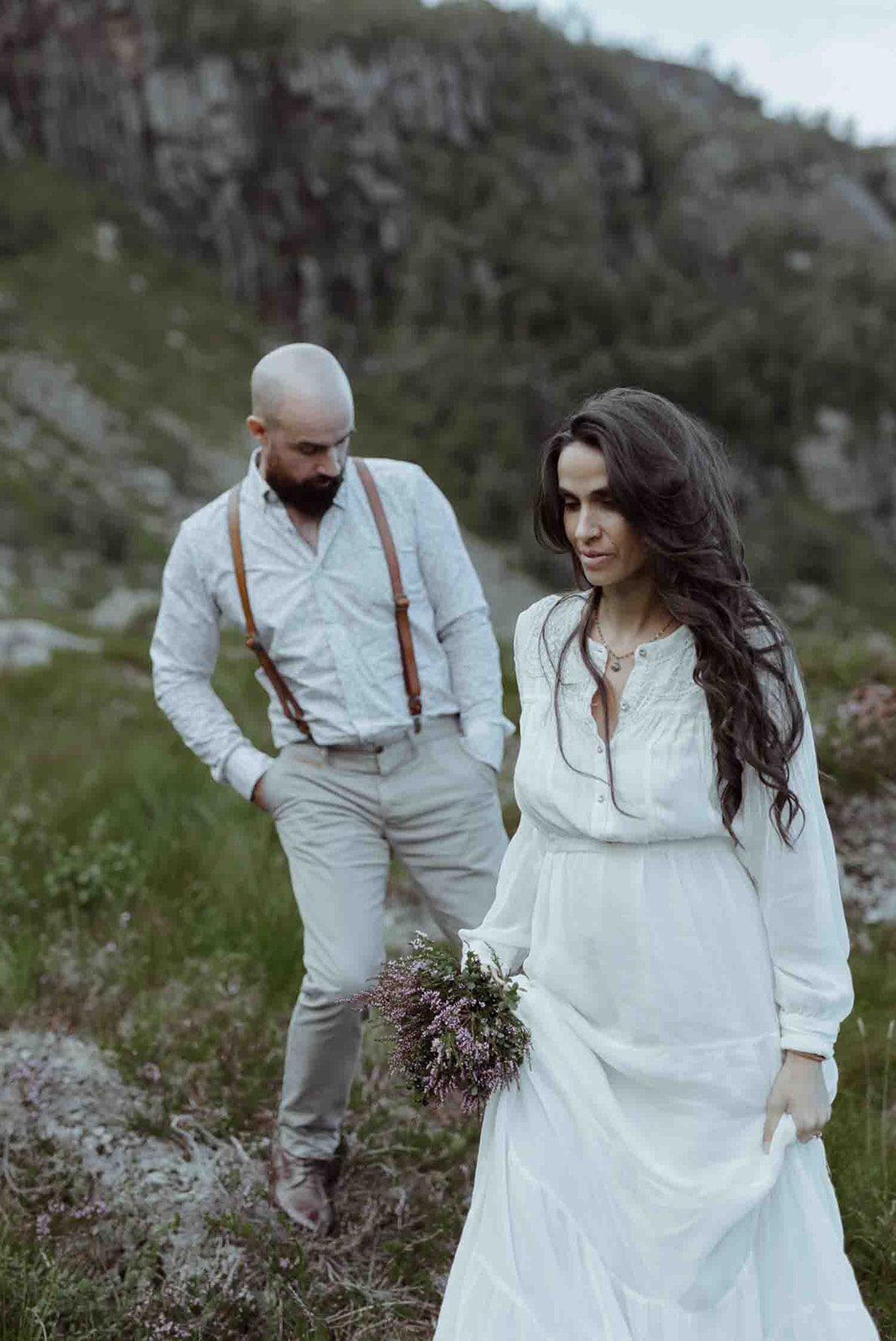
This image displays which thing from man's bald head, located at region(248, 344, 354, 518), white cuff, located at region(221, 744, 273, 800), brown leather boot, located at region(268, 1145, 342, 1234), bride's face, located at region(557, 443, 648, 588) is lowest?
brown leather boot, located at region(268, 1145, 342, 1234)

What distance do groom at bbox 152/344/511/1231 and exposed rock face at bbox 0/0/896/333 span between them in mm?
45153

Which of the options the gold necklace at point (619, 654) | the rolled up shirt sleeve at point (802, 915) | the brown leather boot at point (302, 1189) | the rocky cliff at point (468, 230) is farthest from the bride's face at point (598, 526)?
the rocky cliff at point (468, 230)

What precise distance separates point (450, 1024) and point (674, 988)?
1.44ft

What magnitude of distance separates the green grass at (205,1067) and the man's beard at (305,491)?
1.95 metres

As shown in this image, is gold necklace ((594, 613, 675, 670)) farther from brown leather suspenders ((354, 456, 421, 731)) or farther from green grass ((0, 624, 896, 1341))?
green grass ((0, 624, 896, 1341))

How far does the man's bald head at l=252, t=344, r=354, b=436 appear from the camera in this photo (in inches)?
153

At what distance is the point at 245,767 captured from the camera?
431 centimetres

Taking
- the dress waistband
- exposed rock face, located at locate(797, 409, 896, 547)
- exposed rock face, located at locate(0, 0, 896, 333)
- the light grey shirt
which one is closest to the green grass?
the light grey shirt

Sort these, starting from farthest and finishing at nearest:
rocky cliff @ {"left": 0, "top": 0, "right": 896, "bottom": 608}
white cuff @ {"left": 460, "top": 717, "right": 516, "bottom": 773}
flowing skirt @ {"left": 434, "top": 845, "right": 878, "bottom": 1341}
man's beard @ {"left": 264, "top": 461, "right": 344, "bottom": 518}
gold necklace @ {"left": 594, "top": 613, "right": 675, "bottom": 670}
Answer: rocky cliff @ {"left": 0, "top": 0, "right": 896, "bottom": 608} → white cuff @ {"left": 460, "top": 717, "right": 516, "bottom": 773} → man's beard @ {"left": 264, "top": 461, "right": 344, "bottom": 518} → gold necklace @ {"left": 594, "top": 613, "right": 675, "bottom": 670} → flowing skirt @ {"left": 434, "top": 845, "right": 878, "bottom": 1341}

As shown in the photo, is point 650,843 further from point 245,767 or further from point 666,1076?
point 245,767

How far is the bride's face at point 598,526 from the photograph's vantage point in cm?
257

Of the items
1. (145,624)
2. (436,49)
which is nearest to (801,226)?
(436,49)

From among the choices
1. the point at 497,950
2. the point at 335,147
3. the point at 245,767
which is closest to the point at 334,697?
the point at 245,767

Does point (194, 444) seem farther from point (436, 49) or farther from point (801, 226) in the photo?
point (801, 226)
